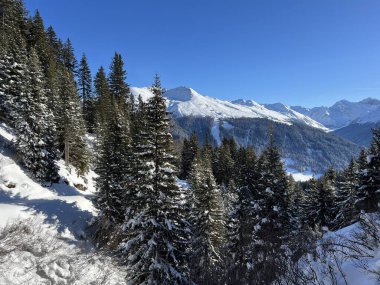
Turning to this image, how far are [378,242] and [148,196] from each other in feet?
46.1

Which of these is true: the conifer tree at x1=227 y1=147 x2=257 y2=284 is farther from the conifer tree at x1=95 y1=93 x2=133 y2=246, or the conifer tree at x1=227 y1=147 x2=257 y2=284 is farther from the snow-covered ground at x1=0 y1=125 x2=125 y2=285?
the snow-covered ground at x1=0 y1=125 x2=125 y2=285

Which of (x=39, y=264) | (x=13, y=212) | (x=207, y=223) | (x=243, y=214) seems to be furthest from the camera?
(x=243, y=214)

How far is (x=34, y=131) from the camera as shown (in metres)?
38.2

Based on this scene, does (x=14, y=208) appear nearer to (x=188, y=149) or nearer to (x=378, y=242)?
(x=378, y=242)

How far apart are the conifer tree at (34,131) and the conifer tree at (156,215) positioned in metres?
22.0

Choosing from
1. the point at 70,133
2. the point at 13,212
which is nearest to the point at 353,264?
the point at 13,212

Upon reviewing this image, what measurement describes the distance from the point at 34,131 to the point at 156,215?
2505 cm

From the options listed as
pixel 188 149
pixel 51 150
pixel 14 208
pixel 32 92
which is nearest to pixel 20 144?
pixel 51 150

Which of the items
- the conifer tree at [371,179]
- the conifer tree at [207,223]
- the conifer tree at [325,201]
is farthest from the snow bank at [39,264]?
the conifer tree at [325,201]

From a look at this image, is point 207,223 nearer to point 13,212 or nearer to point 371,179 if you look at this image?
point 13,212

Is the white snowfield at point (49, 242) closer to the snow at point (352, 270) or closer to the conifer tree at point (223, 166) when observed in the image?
the snow at point (352, 270)

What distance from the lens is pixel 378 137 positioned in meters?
30.9

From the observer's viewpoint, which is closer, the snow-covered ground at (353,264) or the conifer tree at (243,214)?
the snow-covered ground at (353,264)

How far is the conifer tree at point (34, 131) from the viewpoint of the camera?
37375mm
